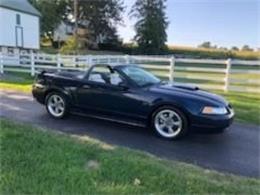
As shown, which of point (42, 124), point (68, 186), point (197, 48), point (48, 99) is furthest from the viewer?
point (197, 48)

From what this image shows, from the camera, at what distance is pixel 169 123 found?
683 centimetres

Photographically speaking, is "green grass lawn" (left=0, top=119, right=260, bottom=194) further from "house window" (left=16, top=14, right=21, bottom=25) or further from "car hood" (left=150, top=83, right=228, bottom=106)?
"house window" (left=16, top=14, right=21, bottom=25)

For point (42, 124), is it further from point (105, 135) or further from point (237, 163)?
point (237, 163)

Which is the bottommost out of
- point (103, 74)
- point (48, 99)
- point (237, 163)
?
point (237, 163)

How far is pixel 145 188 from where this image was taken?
4223 mm

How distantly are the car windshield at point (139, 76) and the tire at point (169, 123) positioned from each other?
786mm

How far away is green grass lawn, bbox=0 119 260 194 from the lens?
419cm

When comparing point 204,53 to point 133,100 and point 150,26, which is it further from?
point 133,100

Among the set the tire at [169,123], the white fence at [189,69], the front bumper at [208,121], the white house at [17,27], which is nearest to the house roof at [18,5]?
the white house at [17,27]

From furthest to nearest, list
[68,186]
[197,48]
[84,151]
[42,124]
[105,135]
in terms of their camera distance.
→ [197,48] → [42,124] → [105,135] → [84,151] → [68,186]

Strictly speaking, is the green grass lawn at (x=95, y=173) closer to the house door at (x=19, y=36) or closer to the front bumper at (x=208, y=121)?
the front bumper at (x=208, y=121)

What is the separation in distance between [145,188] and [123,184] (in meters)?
0.27

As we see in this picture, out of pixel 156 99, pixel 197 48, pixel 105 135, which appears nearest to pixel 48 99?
pixel 105 135

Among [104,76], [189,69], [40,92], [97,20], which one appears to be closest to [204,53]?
[97,20]
